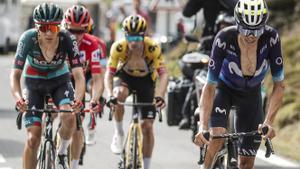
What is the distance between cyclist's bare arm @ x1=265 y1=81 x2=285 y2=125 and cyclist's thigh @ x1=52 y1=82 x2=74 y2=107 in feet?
7.79

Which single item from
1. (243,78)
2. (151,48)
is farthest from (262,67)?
(151,48)

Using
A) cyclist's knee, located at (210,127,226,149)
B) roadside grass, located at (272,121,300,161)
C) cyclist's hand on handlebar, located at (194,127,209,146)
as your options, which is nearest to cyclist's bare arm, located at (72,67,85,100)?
cyclist's knee, located at (210,127,226,149)

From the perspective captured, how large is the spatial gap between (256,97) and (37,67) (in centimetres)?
237

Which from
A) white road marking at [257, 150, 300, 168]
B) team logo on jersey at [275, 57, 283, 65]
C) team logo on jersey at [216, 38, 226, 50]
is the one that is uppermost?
team logo on jersey at [216, 38, 226, 50]

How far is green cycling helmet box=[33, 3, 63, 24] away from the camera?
10531 mm

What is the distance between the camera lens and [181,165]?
561 inches

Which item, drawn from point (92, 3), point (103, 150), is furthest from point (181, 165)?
point (92, 3)

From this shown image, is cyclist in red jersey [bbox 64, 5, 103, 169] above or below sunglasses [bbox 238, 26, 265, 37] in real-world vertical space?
below

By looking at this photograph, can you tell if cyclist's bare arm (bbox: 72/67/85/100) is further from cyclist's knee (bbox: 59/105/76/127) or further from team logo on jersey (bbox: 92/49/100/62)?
team logo on jersey (bbox: 92/49/100/62)

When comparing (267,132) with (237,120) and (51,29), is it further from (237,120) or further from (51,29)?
(51,29)

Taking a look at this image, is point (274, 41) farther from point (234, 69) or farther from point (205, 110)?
point (205, 110)

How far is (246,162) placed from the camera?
10086 millimetres

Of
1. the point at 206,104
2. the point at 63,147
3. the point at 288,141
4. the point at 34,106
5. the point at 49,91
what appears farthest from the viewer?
the point at 288,141

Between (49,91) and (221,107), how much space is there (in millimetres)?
2075
